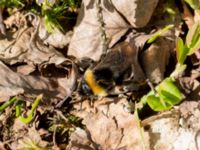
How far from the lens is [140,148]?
3133 mm

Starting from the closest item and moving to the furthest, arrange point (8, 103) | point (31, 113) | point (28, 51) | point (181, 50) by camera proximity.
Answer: point (181, 50) → point (31, 113) → point (8, 103) → point (28, 51)

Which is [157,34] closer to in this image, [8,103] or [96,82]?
[96,82]

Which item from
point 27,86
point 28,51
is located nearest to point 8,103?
point 27,86

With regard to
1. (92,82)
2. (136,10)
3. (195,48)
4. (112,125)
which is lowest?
(112,125)

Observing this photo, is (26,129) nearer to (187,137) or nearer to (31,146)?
(31,146)

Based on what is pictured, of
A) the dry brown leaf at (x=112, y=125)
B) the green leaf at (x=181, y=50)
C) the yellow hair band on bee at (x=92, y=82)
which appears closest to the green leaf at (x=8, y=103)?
the dry brown leaf at (x=112, y=125)

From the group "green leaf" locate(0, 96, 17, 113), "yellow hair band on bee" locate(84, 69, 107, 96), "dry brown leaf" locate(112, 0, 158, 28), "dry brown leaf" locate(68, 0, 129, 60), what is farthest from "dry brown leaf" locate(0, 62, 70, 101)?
"dry brown leaf" locate(112, 0, 158, 28)

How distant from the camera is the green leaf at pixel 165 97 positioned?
3045 mm

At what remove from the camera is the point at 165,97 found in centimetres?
305

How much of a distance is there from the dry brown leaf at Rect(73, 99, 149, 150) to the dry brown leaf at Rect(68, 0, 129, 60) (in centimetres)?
39

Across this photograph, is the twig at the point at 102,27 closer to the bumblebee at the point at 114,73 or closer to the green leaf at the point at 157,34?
the bumblebee at the point at 114,73

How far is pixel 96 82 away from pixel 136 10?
0.64 m

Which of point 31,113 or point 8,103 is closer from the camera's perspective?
point 31,113

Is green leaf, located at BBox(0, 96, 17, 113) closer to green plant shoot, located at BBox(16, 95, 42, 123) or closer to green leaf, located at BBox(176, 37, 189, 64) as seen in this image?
green plant shoot, located at BBox(16, 95, 42, 123)
